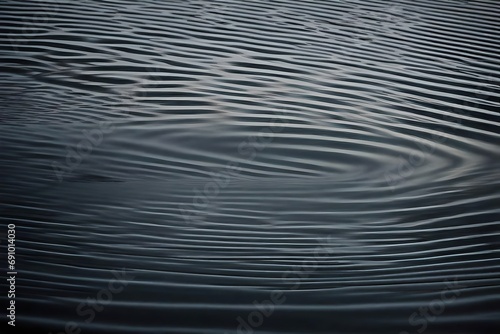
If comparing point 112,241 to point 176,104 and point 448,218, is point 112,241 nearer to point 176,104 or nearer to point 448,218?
point 448,218

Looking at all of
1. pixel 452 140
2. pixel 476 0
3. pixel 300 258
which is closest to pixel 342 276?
pixel 300 258

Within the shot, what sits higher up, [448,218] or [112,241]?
[448,218]

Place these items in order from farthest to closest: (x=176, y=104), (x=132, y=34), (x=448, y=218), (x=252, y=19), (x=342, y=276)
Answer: (x=252, y=19) → (x=132, y=34) → (x=176, y=104) → (x=448, y=218) → (x=342, y=276)

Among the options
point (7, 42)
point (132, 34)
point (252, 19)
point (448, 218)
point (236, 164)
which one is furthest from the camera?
point (252, 19)

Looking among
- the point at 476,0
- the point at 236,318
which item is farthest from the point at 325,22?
the point at 236,318

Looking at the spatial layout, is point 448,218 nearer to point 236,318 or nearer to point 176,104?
point 236,318

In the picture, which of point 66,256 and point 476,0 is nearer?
point 66,256
